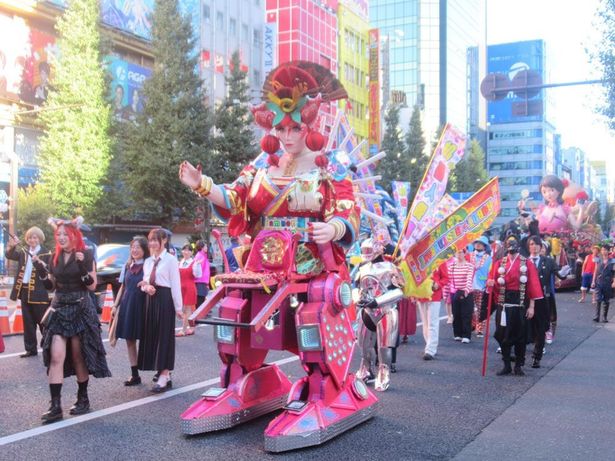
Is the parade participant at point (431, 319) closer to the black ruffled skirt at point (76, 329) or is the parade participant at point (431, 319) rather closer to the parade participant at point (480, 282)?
the parade participant at point (480, 282)

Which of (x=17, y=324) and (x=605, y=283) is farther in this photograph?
(x=605, y=283)

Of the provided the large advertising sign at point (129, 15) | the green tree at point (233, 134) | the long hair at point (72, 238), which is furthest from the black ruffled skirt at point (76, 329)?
the large advertising sign at point (129, 15)

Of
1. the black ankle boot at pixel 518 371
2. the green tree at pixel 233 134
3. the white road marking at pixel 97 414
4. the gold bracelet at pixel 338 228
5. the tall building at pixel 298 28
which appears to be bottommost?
the black ankle boot at pixel 518 371

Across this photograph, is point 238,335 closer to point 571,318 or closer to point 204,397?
point 204,397

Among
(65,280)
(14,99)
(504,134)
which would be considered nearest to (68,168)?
(14,99)

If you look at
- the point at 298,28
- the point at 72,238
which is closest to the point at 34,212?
the point at 72,238

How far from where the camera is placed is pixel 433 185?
8.58 metres

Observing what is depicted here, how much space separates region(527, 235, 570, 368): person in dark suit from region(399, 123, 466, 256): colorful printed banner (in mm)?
1724

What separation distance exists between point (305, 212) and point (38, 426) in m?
2.76

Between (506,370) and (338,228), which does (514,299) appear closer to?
(506,370)

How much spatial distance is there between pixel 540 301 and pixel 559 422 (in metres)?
3.46

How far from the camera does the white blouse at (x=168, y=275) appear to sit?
23.6ft

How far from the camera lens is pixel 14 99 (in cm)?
2681

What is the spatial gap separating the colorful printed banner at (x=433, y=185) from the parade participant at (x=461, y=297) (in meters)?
2.98
